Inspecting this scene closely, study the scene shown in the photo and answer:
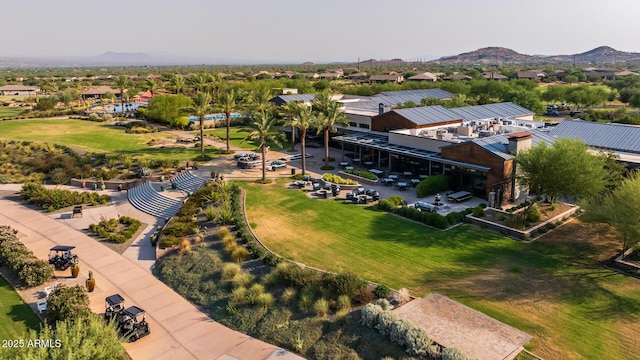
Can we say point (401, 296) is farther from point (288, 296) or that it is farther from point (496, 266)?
point (496, 266)

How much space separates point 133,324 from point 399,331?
13.4 m

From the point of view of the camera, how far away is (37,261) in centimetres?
2936

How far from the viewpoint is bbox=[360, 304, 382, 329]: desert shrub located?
21.1 m

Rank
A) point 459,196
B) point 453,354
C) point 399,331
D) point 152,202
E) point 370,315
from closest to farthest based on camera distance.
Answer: point 453,354
point 399,331
point 370,315
point 459,196
point 152,202

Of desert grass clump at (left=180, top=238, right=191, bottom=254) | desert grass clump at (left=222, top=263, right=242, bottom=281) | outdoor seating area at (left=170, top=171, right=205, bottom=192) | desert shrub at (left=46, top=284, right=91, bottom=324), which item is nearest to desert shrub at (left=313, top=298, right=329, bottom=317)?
desert grass clump at (left=222, top=263, right=242, bottom=281)

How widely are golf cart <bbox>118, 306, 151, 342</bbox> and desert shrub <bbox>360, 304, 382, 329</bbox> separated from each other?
1110 cm

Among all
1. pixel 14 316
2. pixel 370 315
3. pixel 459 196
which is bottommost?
pixel 14 316

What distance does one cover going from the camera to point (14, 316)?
24000mm

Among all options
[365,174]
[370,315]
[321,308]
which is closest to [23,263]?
[321,308]

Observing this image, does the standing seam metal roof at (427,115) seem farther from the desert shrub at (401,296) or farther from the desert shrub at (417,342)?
the desert shrub at (417,342)

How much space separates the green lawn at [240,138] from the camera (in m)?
67.9

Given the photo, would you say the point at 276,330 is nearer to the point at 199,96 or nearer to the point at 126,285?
the point at 126,285

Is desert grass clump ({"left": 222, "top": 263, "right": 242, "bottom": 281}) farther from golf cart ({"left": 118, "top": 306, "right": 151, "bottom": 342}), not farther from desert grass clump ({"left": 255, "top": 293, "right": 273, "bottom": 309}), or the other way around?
golf cart ({"left": 118, "top": 306, "right": 151, "bottom": 342})

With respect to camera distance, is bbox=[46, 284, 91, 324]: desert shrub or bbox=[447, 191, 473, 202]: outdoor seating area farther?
bbox=[447, 191, 473, 202]: outdoor seating area
